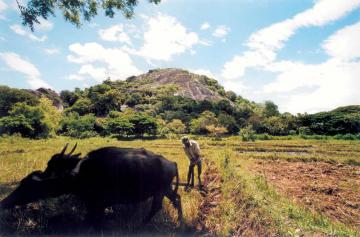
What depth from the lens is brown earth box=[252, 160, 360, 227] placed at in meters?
7.74

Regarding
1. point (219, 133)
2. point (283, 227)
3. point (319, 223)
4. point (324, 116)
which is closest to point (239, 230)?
point (283, 227)

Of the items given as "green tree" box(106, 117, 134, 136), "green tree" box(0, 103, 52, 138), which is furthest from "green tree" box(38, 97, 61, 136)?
"green tree" box(106, 117, 134, 136)

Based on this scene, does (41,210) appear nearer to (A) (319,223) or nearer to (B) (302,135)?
(A) (319,223)

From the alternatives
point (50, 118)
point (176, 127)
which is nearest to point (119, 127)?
point (176, 127)

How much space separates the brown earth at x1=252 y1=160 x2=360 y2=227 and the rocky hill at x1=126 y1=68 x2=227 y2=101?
263 feet

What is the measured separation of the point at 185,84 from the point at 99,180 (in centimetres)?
10821

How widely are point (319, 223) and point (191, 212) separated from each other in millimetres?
2606

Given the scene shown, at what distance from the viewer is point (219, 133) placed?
43.5 meters

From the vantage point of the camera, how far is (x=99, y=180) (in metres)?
5.25

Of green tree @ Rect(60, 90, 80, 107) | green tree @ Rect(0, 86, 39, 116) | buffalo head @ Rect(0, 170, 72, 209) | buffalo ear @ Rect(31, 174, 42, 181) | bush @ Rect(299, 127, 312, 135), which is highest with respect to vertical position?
green tree @ Rect(60, 90, 80, 107)

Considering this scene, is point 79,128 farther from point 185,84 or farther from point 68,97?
point 185,84

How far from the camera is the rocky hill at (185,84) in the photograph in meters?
103

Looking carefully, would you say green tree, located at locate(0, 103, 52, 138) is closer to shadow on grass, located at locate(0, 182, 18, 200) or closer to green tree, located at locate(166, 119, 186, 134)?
green tree, located at locate(166, 119, 186, 134)

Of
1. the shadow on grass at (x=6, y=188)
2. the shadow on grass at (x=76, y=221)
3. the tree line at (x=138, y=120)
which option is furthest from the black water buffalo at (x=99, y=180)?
the tree line at (x=138, y=120)
